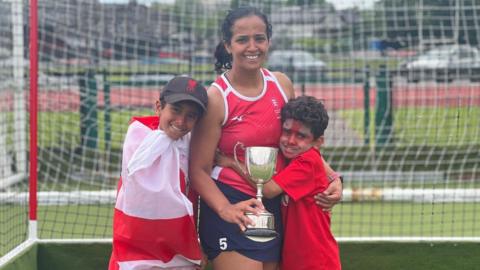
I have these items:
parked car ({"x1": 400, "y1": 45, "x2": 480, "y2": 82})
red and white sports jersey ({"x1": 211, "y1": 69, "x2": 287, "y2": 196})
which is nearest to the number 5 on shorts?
red and white sports jersey ({"x1": 211, "y1": 69, "x2": 287, "y2": 196})

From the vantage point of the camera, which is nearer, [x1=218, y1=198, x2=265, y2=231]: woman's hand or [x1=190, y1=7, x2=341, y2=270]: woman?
[x1=218, y1=198, x2=265, y2=231]: woman's hand

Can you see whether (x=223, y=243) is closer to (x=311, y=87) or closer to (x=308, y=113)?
(x=308, y=113)

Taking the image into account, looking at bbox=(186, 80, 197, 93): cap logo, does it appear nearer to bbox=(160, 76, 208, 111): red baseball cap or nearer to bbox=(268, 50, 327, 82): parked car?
bbox=(160, 76, 208, 111): red baseball cap

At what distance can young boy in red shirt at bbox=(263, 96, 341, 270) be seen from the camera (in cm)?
402

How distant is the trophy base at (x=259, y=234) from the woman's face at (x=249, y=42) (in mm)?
670

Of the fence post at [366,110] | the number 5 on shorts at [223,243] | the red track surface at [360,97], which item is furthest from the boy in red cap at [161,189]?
the fence post at [366,110]

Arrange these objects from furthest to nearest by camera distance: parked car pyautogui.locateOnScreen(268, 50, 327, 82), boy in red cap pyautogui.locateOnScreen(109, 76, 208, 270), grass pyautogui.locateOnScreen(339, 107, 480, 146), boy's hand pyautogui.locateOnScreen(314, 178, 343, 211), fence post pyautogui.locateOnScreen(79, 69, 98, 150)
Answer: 1. parked car pyautogui.locateOnScreen(268, 50, 327, 82)
2. fence post pyautogui.locateOnScreen(79, 69, 98, 150)
3. grass pyautogui.locateOnScreen(339, 107, 480, 146)
4. boy's hand pyautogui.locateOnScreen(314, 178, 343, 211)
5. boy in red cap pyautogui.locateOnScreen(109, 76, 208, 270)

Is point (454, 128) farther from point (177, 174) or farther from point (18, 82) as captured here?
point (177, 174)

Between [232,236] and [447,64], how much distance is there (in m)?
7.79

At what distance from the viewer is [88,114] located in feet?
34.0

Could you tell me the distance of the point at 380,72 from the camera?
454 inches

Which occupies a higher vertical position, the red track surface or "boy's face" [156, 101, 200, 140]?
"boy's face" [156, 101, 200, 140]

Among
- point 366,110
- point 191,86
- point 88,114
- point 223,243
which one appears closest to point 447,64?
point 366,110

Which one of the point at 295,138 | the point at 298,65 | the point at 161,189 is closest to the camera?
the point at 161,189
